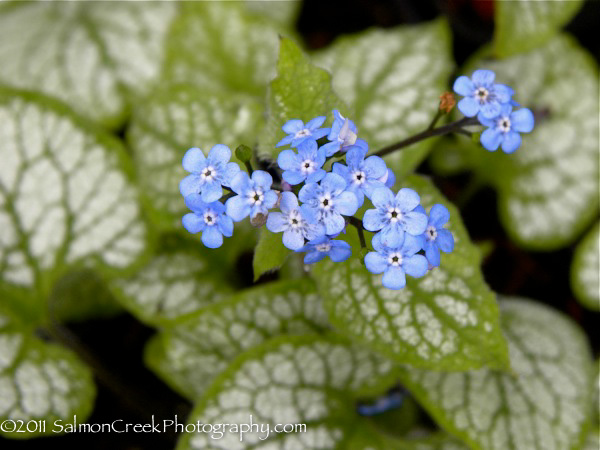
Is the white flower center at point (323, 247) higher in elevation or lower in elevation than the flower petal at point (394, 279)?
higher

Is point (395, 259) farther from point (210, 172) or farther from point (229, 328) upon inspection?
point (229, 328)

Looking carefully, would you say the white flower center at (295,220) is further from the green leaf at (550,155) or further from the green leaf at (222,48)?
the green leaf at (550,155)

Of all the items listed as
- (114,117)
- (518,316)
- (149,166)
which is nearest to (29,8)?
(114,117)

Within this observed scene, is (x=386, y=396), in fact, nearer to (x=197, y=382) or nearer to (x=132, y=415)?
(x=197, y=382)

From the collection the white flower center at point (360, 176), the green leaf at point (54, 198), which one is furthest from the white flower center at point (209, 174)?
the green leaf at point (54, 198)

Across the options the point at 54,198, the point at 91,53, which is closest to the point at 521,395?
the point at 54,198
